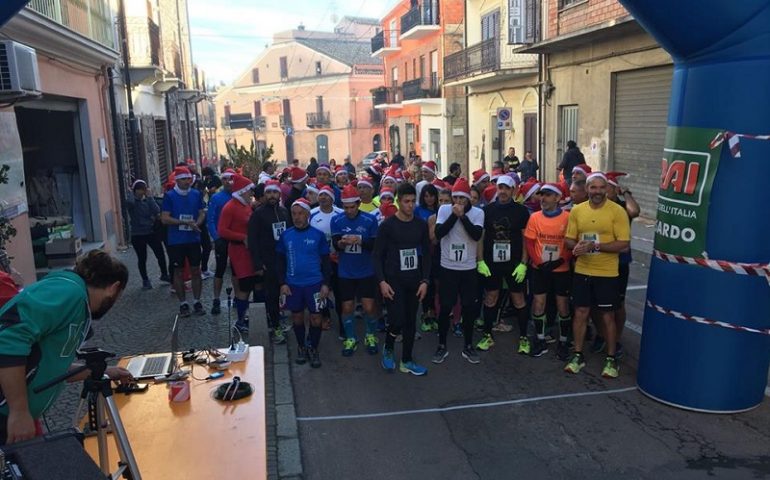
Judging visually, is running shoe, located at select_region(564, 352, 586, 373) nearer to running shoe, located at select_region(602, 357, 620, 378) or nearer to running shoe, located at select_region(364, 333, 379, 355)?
running shoe, located at select_region(602, 357, 620, 378)

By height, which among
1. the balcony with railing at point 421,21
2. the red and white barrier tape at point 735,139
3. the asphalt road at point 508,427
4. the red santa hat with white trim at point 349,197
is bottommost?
the asphalt road at point 508,427

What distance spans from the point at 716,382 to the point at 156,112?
70.6 ft

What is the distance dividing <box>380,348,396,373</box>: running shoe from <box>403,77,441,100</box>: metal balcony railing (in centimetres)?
2979

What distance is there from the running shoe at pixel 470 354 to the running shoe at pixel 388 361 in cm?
85

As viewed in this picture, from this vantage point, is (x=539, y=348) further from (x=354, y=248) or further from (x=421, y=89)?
(x=421, y=89)

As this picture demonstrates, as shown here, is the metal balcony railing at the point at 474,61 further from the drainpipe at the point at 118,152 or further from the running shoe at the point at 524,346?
the running shoe at the point at 524,346

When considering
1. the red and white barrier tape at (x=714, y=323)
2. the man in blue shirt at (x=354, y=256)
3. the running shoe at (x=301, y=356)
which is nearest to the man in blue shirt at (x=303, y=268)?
the running shoe at (x=301, y=356)

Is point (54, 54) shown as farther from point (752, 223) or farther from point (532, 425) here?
point (752, 223)

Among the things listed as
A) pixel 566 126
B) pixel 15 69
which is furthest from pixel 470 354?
pixel 566 126

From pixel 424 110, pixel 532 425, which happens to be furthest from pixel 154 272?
pixel 424 110

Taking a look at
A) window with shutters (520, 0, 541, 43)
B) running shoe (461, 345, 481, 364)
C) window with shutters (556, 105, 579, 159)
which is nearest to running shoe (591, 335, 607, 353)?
running shoe (461, 345, 481, 364)

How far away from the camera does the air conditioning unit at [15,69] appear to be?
827cm

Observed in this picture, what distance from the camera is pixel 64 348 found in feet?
10.3

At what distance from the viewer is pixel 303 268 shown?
705 cm
